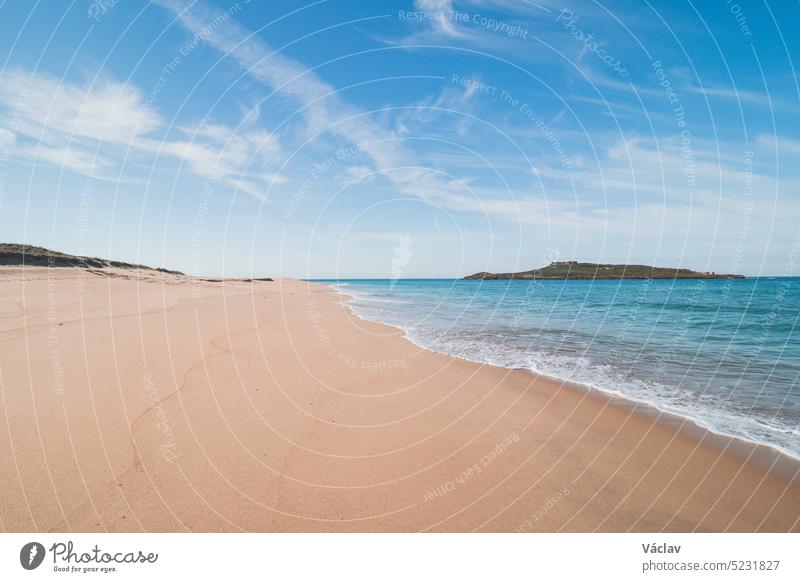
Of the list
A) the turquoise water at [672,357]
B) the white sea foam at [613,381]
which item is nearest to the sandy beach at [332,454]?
the white sea foam at [613,381]

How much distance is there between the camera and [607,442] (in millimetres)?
6480

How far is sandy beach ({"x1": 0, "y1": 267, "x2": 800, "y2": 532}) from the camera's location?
3.95m

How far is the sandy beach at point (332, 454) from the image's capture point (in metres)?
3.95

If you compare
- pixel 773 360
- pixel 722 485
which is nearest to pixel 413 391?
pixel 722 485

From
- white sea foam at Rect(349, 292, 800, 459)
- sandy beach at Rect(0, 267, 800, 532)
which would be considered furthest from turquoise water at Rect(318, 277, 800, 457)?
sandy beach at Rect(0, 267, 800, 532)

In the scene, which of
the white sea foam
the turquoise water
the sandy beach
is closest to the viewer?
the sandy beach

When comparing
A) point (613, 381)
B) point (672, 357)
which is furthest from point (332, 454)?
point (672, 357)

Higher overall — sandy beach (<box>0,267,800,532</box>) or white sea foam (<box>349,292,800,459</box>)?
white sea foam (<box>349,292,800,459</box>)

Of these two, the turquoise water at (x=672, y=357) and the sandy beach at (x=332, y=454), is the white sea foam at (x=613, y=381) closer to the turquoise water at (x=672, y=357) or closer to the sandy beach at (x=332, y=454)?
the turquoise water at (x=672, y=357)

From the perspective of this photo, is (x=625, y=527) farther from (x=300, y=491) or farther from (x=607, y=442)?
(x=300, y=491)

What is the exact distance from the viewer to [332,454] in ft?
17.4

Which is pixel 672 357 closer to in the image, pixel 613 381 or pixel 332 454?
pixel 613 381

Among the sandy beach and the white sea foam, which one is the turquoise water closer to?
the white sea foam

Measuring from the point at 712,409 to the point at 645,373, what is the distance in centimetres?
299
